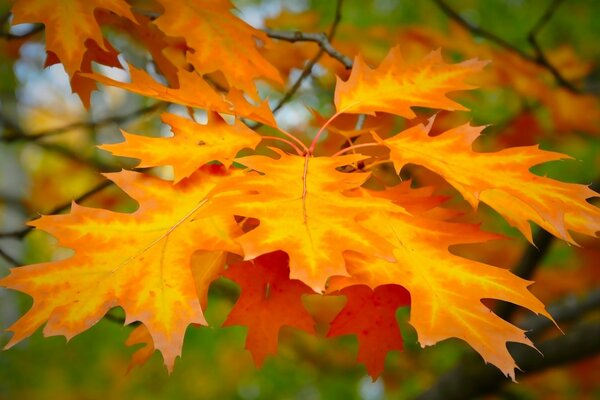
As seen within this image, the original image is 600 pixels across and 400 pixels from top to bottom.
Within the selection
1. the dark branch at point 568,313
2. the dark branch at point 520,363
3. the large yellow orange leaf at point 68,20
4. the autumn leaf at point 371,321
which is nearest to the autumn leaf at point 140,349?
the autumn leaf at point 371,321

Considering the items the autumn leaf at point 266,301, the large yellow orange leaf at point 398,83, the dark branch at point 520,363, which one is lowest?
the dark branch at point 520,363

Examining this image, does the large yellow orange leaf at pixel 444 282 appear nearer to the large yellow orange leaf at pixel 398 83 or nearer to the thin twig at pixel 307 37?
the large yellow orange leaf at pixel 398 83

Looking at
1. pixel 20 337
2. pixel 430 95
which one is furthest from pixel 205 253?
pixel 430 95

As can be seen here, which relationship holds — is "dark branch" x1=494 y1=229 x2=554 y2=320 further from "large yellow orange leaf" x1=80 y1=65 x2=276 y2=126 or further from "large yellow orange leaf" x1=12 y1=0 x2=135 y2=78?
"large yellow orange leaf" x1=12 y1=0 x2=135 y2=78

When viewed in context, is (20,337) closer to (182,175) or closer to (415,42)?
(182,175)

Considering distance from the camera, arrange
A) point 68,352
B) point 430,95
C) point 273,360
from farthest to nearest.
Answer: point 68,352 < point 273,360 < point 430,95
